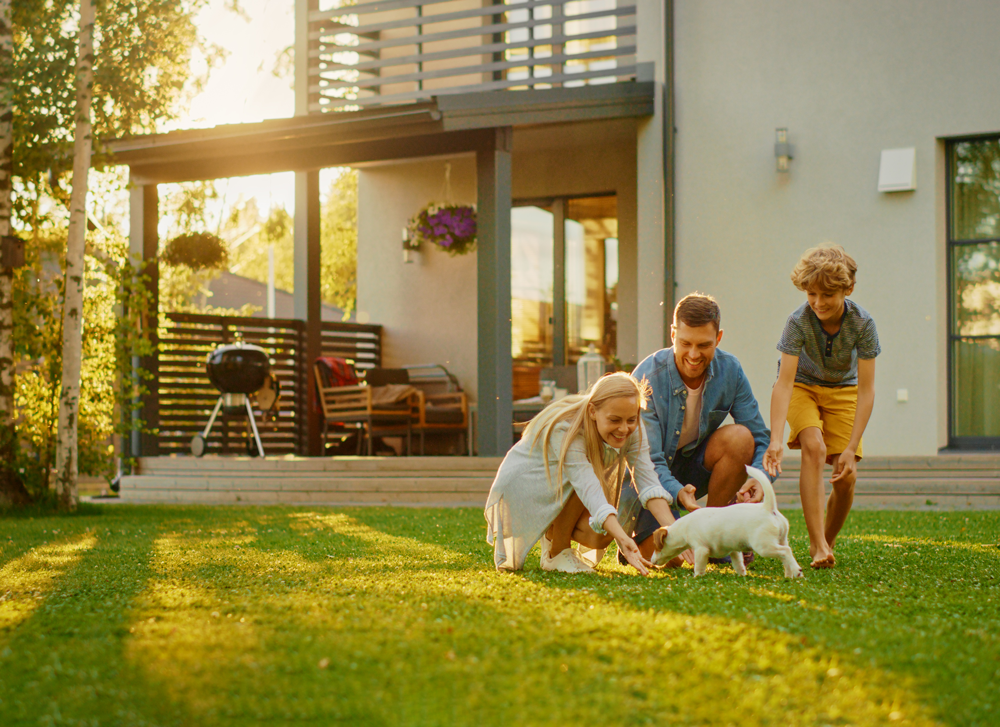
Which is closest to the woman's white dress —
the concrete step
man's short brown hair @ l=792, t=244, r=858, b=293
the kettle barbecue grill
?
man's short brown hair @ l=792, t=244, r=858, b=293

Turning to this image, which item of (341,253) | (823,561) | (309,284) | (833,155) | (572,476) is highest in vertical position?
(341,253)

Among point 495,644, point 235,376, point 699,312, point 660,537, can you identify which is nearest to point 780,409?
point 699,312

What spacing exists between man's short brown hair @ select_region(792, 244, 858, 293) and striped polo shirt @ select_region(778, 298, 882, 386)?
178 millimetres

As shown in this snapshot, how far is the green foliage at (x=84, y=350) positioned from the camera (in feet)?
25.0

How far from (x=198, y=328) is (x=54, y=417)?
10.1 feet

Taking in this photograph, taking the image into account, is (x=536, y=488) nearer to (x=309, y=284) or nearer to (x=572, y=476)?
(x=572, y=476)

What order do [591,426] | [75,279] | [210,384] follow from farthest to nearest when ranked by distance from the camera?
[210,384]
[75,279]
[591,426]

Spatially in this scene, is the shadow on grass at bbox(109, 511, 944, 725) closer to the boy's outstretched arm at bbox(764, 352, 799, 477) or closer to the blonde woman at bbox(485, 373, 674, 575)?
the blonde woman at bbox(485, 373, 674, 575)

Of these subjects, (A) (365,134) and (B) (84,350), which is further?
(A) (365,134)

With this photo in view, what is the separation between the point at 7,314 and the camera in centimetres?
744

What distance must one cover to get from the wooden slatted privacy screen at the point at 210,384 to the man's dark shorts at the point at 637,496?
704cm

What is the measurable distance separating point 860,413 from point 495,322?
497cm

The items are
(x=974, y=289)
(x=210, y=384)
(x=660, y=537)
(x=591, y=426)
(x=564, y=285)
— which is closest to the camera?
(x=660, y=537)

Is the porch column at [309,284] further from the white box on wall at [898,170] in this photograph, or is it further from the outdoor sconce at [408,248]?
the white box on wall at [898,170]
